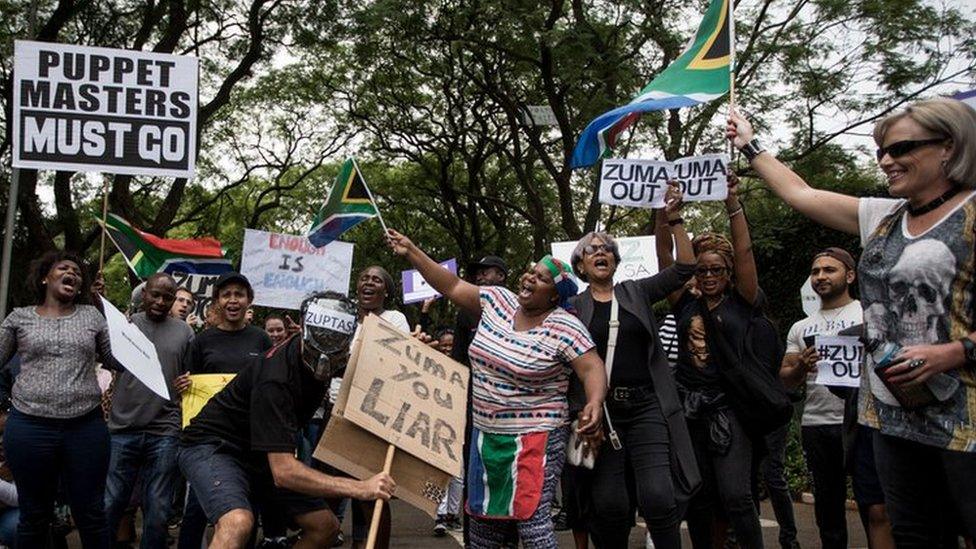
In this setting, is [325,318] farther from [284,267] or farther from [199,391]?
[284,267]

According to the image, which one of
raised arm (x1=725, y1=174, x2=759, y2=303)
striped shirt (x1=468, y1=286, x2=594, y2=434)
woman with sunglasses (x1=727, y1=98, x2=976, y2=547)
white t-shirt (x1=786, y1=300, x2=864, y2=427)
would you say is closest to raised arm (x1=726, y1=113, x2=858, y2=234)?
woman with sunglasses (x1=727, y1=98, x2=976, y2=547)

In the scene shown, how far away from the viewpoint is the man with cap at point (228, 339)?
266 inches

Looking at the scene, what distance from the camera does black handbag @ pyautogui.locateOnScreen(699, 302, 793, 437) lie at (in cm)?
571

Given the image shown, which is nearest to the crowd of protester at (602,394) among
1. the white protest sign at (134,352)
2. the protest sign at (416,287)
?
the white protest sign at (134,352)

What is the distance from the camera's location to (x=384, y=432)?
4355mm

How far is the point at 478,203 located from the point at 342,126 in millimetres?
4132

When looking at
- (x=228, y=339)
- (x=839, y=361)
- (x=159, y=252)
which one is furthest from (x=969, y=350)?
(x=159, y=252)

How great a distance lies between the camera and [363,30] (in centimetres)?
1744

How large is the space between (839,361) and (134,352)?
3.87m

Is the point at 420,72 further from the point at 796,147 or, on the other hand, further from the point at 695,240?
the point at 695,240

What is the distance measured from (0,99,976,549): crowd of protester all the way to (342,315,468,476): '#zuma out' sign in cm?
19

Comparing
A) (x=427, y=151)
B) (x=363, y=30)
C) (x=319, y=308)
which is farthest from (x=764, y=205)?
(x=319, y=308)

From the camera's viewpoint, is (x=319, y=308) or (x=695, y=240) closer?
(x=319, y=308)

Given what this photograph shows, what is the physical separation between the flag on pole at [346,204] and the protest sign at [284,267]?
13.0 feet
